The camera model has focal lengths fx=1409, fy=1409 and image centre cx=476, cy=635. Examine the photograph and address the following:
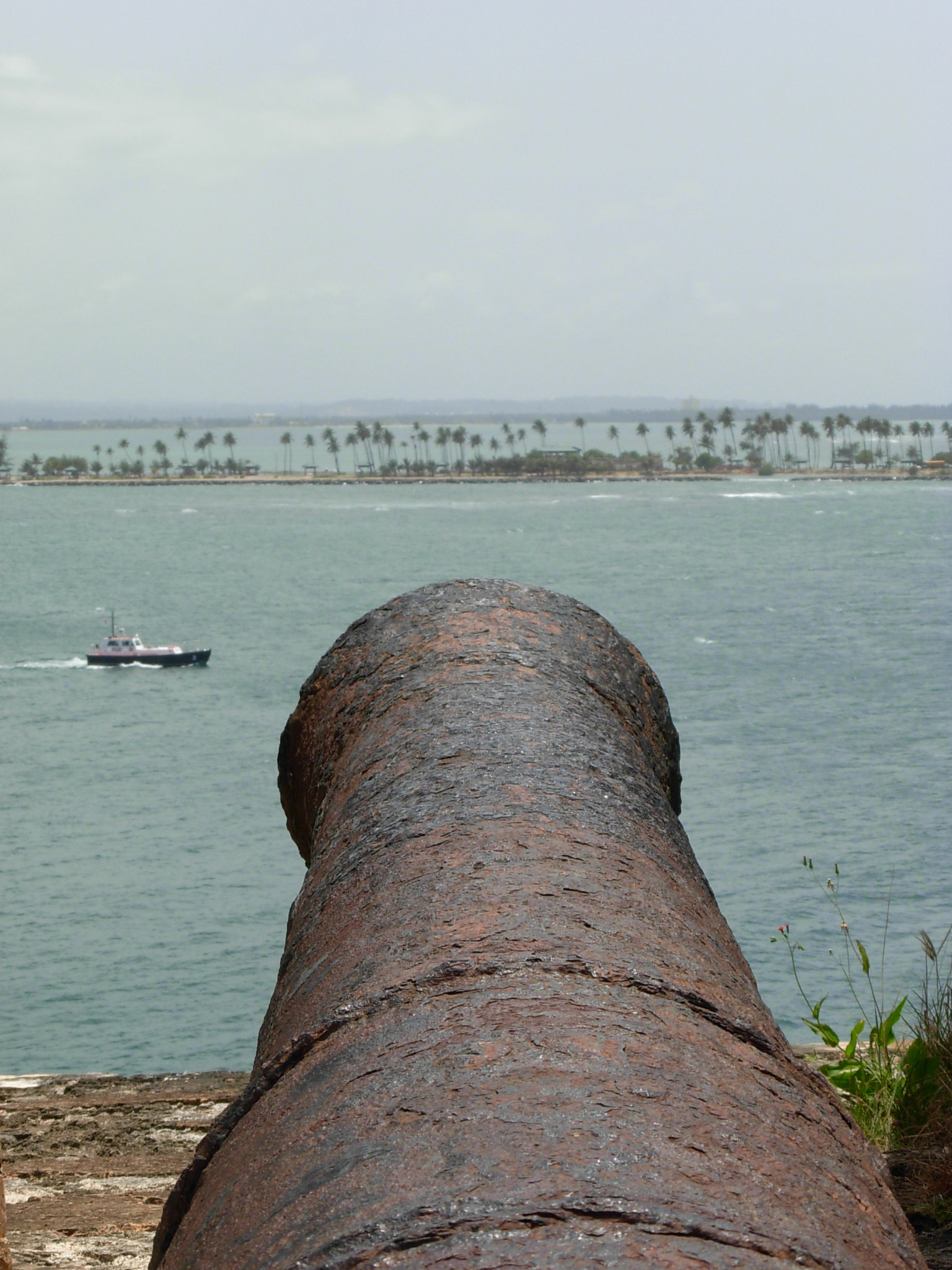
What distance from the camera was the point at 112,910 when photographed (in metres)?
34.5

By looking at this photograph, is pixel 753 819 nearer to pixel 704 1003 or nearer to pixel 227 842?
pixel 227 842

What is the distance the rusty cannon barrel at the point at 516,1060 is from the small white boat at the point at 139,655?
2471 inches

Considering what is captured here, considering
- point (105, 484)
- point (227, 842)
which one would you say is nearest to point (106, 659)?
point (227, 842)

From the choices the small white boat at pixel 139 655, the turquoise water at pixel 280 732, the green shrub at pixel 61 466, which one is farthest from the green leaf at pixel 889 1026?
the green shrub at pixel 61 466

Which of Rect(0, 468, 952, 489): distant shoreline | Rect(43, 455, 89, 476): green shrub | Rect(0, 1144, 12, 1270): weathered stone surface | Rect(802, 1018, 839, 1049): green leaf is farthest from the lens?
Rect(43, 455, 89, 476): green shrub

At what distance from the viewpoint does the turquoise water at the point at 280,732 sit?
30.2 meters

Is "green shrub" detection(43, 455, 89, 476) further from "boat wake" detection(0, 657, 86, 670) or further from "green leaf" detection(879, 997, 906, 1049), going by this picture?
"green leaf" detection(879, 997, 906, 1049)

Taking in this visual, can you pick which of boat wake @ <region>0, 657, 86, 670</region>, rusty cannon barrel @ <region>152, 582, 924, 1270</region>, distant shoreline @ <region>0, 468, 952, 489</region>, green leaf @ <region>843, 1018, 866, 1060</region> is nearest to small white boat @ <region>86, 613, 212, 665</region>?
boat wake @ <region>0, 657, 86, 670</region>

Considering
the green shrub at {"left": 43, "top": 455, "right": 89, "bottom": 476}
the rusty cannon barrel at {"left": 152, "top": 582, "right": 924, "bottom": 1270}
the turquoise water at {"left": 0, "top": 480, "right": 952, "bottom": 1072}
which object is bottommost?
the turquoise water at {"left": 0, "top": 480, "right": 952, "bottom": 1072}

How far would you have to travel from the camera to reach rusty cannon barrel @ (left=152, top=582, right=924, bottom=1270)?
4.04 ft

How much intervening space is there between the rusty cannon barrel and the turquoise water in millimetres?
11590

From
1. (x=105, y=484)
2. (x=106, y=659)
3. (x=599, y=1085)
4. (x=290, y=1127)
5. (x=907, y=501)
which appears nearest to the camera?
(x=599, y=1085)

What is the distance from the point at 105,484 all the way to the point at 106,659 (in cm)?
12542

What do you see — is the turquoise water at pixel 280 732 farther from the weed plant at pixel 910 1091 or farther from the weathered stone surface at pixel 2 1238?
the weathered stone surface at pixel 2 1238
